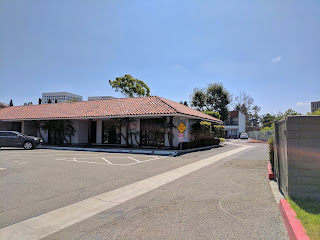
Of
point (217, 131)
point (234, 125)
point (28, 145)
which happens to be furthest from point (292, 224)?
point (234, 125)

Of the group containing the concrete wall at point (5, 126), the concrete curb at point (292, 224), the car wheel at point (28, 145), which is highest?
the concrete wall at point (5, 126)

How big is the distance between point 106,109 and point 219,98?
3113 centimetres

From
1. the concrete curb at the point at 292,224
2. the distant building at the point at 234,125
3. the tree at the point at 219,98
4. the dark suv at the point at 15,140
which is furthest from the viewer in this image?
the distant building at the point at 234,125

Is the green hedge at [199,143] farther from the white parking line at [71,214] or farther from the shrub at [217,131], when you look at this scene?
the white parking line at [71,214]

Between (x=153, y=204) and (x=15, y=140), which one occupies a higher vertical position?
(x=15, y=140)

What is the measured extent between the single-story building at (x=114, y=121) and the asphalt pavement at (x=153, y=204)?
345 inches

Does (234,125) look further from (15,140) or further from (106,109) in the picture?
(15,140)

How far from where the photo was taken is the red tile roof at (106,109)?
61.4 ft

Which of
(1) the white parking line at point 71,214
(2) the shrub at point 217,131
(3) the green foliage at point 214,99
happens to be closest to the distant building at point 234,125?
(3) the green foliage at point 214,99

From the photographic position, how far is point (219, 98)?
4744 cm

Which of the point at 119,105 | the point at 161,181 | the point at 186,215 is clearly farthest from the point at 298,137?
the point at 119,105

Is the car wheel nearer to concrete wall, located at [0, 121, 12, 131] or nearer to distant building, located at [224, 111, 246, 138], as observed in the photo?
concrete wall, located at [0, 121, 12, 131]

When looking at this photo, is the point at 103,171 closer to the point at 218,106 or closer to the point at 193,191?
the point at 193,191

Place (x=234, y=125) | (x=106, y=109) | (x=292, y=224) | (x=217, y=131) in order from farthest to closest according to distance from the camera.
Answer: (x=234, y=125) → (x=217, y=131) → (x=106, y=109) → (x=292, y=224)
